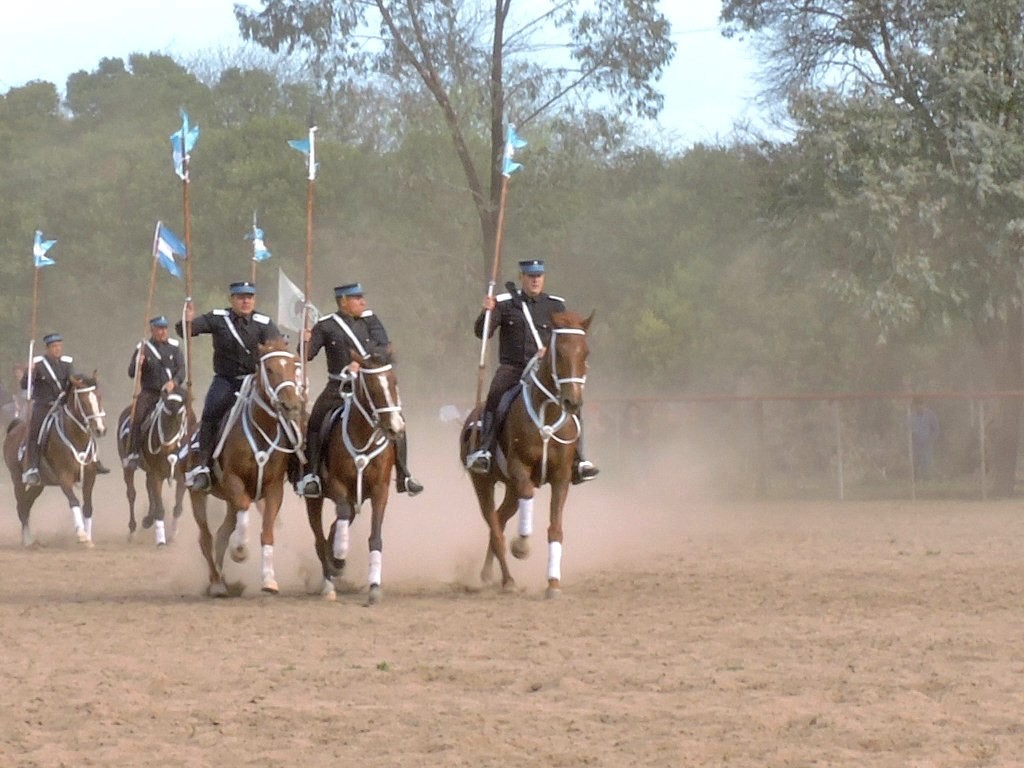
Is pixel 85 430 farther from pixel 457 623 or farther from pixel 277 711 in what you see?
pixel 277 711

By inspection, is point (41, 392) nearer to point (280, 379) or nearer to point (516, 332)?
point (280, 379)

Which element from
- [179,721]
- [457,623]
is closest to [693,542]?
[457,623]

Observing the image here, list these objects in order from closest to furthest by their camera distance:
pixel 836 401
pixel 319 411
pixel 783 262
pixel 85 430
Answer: pixel 319 411 < pixel 85 430 < pixel 836 401 < pixel 783 262

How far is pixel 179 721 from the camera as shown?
30.4 ft

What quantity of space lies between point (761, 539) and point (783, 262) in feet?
42.4

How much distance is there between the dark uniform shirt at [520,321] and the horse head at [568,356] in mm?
674

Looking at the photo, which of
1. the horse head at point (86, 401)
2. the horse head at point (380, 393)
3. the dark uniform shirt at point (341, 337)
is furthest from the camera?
the horse head at point (86, 401)

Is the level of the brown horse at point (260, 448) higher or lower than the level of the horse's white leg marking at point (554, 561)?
higher

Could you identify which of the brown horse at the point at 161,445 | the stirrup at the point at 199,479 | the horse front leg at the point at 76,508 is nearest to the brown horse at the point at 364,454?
the stirrup at the point at 199,479

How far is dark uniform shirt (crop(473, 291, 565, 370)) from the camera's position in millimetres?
15180

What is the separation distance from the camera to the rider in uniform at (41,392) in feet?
71.1

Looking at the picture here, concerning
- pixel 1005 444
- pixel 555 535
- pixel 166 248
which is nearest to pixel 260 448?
pixel 555 535

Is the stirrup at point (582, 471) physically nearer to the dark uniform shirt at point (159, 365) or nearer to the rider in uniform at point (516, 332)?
the rider in uniform at point (516, 332)

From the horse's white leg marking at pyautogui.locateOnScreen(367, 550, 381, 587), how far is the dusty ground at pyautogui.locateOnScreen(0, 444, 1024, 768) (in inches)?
10.6
